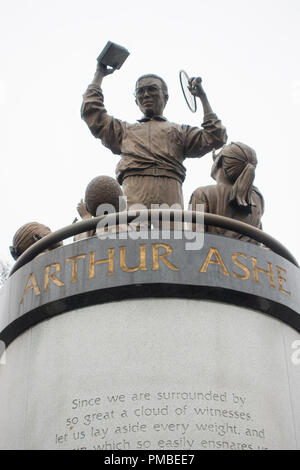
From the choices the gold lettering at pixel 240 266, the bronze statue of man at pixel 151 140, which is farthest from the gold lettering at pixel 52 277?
the bronze statue of man at pixel 151 140

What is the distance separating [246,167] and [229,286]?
107 inches

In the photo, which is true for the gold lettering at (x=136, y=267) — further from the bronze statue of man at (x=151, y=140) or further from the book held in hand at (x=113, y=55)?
the book held in hand at (x=113, y=55)

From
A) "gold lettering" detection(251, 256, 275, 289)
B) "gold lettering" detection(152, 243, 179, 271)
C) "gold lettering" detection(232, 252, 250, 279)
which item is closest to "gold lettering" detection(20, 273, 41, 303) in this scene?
"gold lettering" detection(152, 243, 179, 271)

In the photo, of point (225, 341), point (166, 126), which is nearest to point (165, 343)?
point (225, 341)

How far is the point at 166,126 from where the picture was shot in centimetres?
1540

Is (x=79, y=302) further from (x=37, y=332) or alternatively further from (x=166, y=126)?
(x=166, y=126)

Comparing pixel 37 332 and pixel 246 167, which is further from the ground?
pixel 246 167

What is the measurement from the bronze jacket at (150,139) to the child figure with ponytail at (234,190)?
89 centimetres

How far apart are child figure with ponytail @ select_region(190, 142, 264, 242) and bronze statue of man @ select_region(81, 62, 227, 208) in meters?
0.78

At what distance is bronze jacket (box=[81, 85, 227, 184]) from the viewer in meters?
15.0

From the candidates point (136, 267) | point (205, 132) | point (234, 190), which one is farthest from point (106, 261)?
point (205, 132)

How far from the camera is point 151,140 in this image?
596 inches

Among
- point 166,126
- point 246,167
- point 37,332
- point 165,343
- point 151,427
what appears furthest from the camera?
point 166,126

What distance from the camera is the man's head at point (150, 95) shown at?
1569cm
